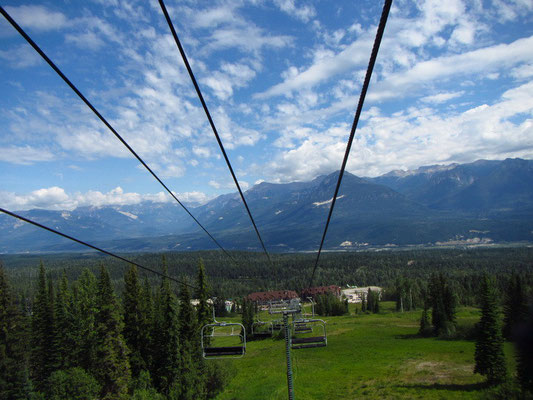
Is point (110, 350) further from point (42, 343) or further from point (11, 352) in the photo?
point (11, 352)

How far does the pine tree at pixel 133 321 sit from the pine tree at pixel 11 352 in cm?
1310

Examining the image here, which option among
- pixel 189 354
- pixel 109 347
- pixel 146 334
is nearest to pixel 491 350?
pixel 189 354

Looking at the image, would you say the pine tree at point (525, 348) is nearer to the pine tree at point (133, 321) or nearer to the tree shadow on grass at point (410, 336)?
the pine tree at point (133, 321)

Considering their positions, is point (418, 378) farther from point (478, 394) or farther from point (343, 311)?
point (343, 311)

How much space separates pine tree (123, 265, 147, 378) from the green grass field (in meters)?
12.1

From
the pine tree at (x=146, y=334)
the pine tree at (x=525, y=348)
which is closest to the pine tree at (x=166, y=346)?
the pine tree at (x=146, y=334)

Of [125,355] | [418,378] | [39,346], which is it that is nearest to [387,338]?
[418,378]

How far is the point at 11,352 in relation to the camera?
47.1 metres

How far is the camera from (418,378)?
47.3 metres

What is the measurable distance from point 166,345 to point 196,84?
45966mm

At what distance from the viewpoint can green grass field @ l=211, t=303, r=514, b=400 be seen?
43.5 meters

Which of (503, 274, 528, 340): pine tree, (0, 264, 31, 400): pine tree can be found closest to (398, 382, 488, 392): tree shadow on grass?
(503, 274, 528, 340): pine tree

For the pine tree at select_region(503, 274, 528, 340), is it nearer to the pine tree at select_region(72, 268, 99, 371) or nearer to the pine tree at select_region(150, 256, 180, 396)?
the pine tree at select_region(150, 256, 180, 396)

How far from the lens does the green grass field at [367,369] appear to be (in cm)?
4353
